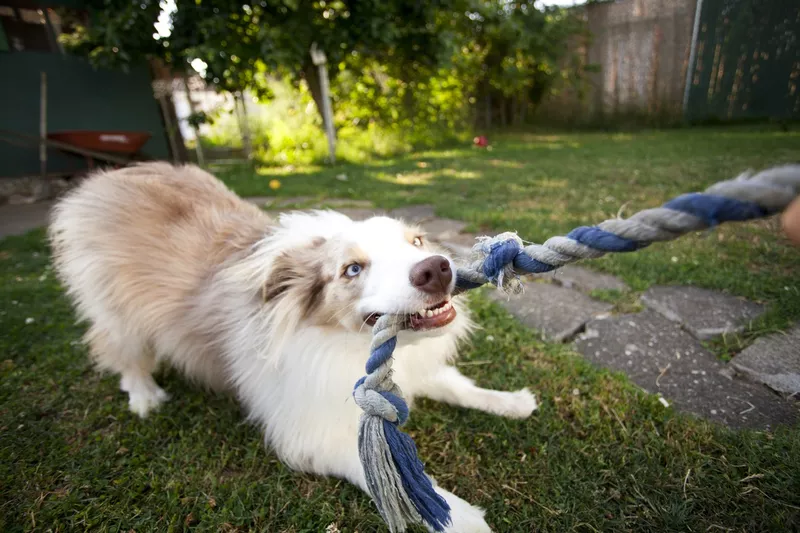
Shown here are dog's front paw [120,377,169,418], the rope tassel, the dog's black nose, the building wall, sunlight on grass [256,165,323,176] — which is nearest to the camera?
the rope tassel

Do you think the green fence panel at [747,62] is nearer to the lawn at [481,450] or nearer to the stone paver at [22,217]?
the lawn at [481,450]

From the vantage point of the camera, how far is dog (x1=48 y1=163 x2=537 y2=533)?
61.8 inches

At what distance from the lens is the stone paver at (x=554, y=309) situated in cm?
236

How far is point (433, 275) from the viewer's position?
1.32 meters

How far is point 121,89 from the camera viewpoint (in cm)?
803

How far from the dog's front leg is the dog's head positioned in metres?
0.54

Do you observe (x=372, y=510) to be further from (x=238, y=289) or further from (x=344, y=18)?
(x=344, y=18)

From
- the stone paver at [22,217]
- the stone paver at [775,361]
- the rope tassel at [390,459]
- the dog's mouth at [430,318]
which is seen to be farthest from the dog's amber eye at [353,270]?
the stone paver at [22,217]

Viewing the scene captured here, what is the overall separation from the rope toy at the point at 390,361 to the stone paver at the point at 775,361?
4.40 feet

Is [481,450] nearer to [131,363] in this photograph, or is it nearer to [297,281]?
[297,281]

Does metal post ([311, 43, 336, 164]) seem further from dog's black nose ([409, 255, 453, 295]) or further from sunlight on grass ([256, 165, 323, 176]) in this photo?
dog's black nose ([409, 255, 453, 295])

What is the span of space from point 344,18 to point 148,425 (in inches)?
293

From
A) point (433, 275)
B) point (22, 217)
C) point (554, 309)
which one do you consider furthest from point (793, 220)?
point (22, 217)

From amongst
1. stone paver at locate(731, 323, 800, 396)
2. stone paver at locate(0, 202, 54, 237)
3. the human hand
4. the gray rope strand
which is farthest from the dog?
stone paver at locate(0, 202, 54, 237)
